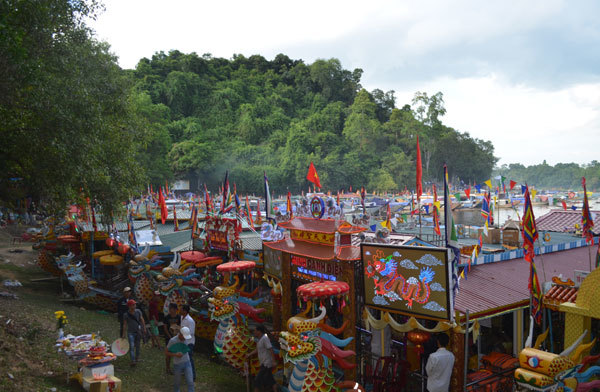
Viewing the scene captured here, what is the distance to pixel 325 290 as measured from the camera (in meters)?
7.95

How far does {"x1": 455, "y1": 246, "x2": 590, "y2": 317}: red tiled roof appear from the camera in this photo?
7.96m

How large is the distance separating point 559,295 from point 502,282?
1.53m

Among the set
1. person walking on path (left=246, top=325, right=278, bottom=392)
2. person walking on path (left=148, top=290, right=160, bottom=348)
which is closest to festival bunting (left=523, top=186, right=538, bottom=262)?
person walking on path (left=246, top=325, right=278, bottom=392)

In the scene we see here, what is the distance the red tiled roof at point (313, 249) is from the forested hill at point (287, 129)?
4704 centimetres

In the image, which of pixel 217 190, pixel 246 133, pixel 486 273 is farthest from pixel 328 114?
pixel 486 273

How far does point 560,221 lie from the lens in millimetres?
18109

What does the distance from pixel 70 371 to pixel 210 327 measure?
4252mm

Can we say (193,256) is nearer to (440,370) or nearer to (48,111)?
(48,111)

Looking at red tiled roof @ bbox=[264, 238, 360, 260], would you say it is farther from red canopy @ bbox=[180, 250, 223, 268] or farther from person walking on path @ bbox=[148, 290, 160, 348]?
red canopy @ bbox=[180, 250, 223, 268]

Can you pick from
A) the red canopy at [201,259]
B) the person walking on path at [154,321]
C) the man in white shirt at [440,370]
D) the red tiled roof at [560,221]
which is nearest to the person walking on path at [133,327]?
the person walking on path at [154,321]

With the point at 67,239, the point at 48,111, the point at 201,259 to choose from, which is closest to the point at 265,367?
the point at 201,259

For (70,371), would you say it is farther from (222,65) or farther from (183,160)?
(222,65)

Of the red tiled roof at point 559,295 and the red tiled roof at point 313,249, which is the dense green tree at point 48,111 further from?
the red tiled roof at point 559,295

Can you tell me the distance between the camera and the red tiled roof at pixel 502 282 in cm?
796
